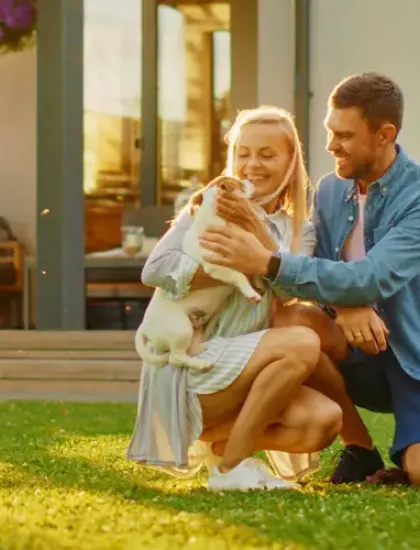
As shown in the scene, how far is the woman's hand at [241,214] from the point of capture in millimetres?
4078

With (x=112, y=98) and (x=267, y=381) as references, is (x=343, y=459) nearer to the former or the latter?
(x=267, y=381)

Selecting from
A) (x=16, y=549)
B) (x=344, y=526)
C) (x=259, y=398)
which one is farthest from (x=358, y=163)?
(x=16, y=549)

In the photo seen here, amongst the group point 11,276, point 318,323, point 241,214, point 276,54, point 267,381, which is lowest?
point 11,276

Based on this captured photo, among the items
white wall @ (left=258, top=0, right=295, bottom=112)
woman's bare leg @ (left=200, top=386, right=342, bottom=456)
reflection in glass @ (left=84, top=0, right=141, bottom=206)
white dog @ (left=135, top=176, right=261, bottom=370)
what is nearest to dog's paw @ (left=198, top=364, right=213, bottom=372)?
white dog @ (left=135, top=176, right=261, bottom=370)

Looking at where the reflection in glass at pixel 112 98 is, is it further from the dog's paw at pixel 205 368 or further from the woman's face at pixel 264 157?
Result: the dog's paw at pixel 205 368

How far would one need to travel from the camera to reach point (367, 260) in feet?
13.9

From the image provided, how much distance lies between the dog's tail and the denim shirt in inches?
14.1

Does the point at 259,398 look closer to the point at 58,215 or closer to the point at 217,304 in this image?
the point at 217,304

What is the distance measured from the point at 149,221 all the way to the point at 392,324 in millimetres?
5899

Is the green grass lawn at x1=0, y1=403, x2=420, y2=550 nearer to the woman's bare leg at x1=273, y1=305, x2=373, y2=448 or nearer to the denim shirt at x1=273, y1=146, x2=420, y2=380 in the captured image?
the woman's bare leg at x1=273, y1=305, x2=373, y2=448

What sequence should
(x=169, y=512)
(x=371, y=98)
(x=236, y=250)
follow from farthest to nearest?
(x=371, y=98)
(x=236, y=250)
(x=169, y=512)

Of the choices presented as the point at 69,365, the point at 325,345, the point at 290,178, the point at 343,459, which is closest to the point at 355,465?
the point at 343,459

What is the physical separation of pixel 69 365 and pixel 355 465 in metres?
3.77

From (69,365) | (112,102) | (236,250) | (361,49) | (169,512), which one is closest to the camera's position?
(169,512)
